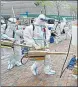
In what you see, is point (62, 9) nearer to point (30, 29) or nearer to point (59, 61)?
point (59, 61)

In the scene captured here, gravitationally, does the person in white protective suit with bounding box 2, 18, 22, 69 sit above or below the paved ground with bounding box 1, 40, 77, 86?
above

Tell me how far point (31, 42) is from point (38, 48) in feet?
1.22

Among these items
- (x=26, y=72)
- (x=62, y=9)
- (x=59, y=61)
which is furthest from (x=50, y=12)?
(x=26, y=72)

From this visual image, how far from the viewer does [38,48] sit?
6.01 metres

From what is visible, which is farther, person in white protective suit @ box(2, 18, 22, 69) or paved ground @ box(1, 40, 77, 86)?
person in white protective suit @ box(2, 18, 22, 69)

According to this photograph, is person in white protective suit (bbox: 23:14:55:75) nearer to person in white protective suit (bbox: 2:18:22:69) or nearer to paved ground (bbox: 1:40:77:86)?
paved ground (bbox: 1:40:77:86)

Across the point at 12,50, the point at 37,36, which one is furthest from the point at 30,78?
the point at 12,50

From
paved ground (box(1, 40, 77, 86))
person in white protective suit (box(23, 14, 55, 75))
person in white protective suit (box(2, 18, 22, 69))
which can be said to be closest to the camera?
paved ground (box(1, 40, 77, 86))

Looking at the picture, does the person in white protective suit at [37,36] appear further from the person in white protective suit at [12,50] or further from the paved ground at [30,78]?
the person in white protective suit at [12,50]

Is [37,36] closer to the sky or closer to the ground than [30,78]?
closer to the sky

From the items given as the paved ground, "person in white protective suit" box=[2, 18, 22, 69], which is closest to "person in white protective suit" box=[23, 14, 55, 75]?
the paved ground

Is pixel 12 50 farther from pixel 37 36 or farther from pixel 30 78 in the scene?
pixel 30 78

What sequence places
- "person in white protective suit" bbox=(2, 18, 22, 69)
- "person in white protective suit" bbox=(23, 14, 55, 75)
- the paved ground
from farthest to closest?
1. "person in white protective suit" bbox=(2, 18, 22, 69)
2. "person in white protective suit" bbox=(23, 14, 55, 75)
3. the paved ground

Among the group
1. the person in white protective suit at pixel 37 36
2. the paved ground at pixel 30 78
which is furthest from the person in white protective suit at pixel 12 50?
the person in white protective suit at pixel 37 36
